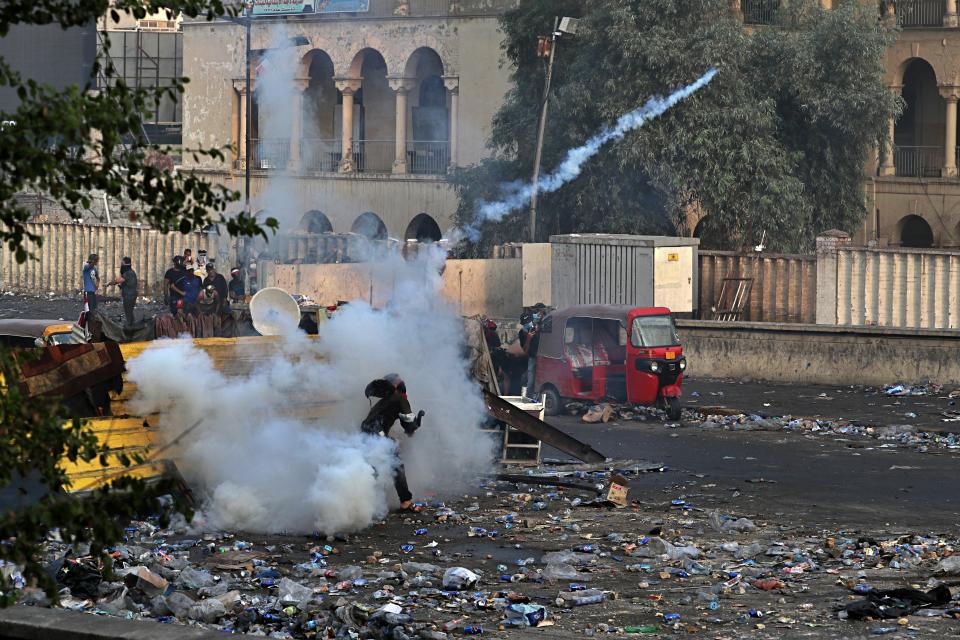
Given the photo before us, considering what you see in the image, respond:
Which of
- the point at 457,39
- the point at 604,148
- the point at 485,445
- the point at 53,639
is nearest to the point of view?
the point at 53,639

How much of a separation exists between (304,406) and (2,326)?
18.5 feet

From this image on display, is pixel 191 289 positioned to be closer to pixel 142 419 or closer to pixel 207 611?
pixel 142 419

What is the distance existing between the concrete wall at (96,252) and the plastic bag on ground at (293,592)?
28.0 m

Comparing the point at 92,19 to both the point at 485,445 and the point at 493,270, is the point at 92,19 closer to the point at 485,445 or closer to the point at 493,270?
the point at 485,445

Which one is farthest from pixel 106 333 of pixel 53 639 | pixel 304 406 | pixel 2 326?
pixel 53 639

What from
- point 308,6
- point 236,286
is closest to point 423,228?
point 308,6

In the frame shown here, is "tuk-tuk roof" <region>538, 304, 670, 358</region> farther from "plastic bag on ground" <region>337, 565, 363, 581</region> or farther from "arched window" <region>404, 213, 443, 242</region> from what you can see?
"arched window" <region>404, 213, 443, 242</region>

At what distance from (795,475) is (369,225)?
30922 millimetres

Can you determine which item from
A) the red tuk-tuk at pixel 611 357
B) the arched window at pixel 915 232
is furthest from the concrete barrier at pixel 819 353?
the arched window at pixel 915 232

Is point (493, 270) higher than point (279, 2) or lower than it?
lower

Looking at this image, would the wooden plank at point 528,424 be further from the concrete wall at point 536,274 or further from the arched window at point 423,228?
the arched window at point 423,228

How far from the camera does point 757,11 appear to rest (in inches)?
1537

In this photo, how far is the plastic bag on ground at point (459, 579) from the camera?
11531mm

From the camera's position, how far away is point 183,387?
47.1 feet
